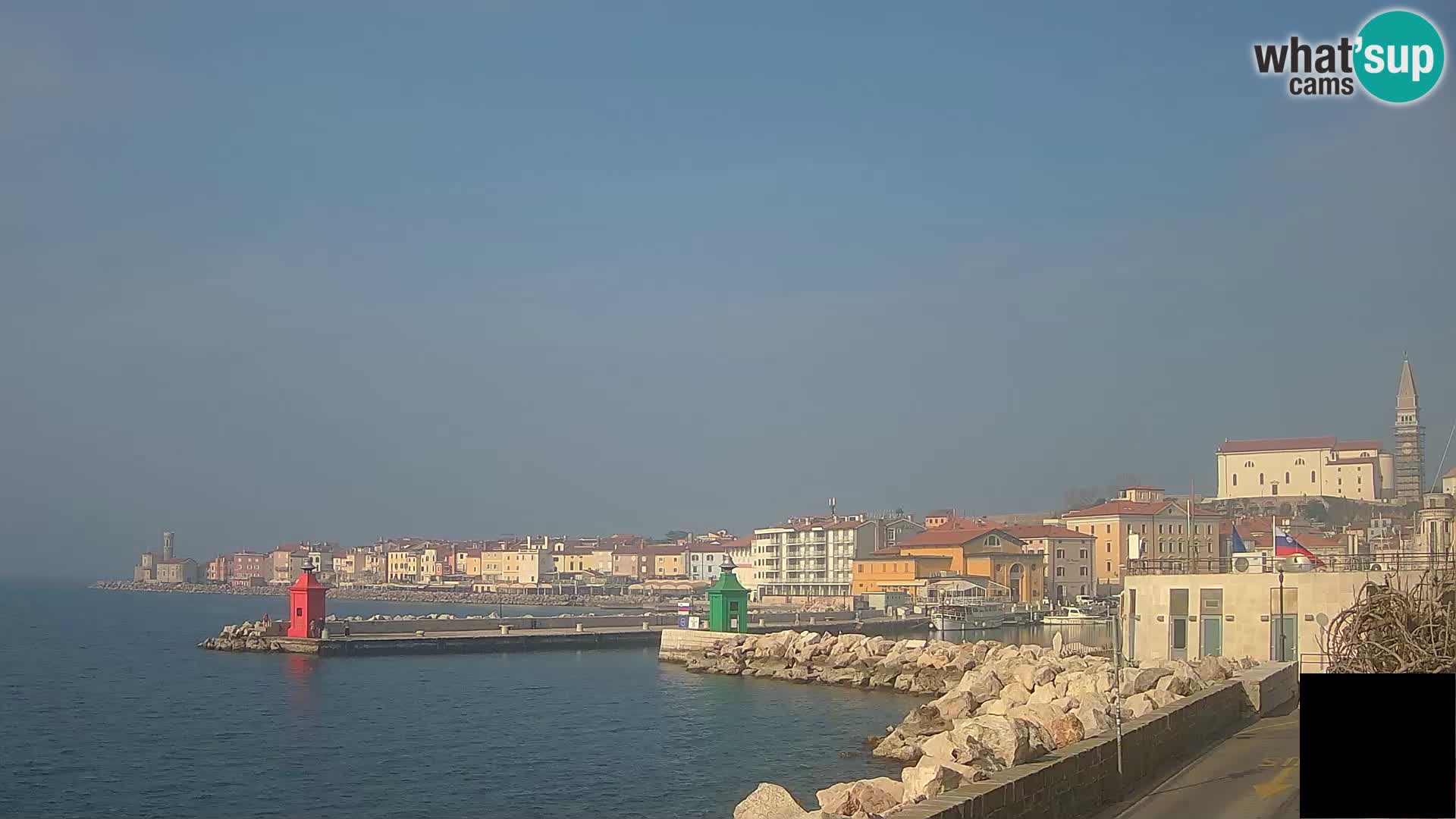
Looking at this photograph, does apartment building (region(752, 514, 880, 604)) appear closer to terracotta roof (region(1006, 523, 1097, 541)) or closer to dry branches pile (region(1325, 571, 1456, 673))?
terracotta roof (region(1006, 523, 1097, 541))

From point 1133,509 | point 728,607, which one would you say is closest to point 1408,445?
point 1133,509

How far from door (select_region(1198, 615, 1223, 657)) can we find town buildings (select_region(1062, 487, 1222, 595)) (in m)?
58.5

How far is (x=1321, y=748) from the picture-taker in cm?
434

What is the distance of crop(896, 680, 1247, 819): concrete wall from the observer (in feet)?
30.2

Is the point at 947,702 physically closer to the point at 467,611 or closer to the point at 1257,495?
the point at 467,611

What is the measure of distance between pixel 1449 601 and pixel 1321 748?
7.01m

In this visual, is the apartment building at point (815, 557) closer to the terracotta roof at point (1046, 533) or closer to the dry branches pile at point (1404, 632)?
the terracotta roof at point (1046, 533)

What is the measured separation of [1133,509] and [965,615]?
31609 millimetres

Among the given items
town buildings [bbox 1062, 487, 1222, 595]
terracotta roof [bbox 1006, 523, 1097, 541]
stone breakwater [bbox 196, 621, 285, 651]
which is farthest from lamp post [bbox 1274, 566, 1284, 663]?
terracotta roof [bbox 1006, 523, 1097, 541]

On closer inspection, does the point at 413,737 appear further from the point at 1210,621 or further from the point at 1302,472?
the point at 1302,472

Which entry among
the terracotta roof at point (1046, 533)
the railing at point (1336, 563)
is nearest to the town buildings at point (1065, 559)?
the terracotta roof at point (1046, 533)

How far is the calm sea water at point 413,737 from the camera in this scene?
74.1ft

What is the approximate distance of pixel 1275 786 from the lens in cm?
1219

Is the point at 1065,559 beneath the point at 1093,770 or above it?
beneath
